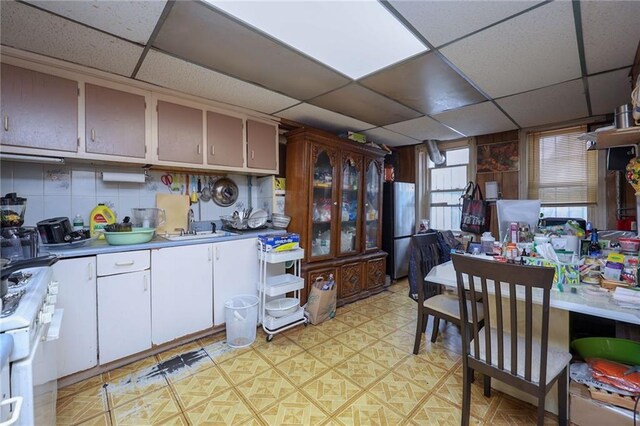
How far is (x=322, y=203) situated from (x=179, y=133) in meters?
1.66

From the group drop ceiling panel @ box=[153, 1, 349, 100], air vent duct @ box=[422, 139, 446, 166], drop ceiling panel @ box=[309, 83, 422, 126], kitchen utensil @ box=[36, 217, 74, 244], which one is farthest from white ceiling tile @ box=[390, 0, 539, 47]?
air vent duct @ box=[422, 139, 446, 166]

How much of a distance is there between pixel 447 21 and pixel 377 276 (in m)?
3.01

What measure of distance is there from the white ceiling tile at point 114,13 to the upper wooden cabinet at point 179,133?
82 centimetres

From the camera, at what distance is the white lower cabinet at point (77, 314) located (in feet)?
5.85

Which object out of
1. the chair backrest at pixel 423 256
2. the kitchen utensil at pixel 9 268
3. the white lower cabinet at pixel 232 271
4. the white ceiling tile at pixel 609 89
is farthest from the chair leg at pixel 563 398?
the kitchen utensil at pixel 9 268

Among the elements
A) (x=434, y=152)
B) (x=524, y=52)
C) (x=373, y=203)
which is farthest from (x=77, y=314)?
(x=434, y=152)

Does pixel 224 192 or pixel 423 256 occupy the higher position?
pixel 224 192

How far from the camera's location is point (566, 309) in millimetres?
1346

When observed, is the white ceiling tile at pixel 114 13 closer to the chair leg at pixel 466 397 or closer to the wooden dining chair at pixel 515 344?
the wooden dining chair at pixel 515 344

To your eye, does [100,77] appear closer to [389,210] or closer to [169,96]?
[169,96]

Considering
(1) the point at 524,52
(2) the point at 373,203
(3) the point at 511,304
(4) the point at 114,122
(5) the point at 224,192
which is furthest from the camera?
(2) the point at 373,203

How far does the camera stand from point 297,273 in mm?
2887

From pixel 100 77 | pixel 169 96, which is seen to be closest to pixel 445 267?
pixel 169 96

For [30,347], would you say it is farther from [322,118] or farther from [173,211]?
[322,118]
